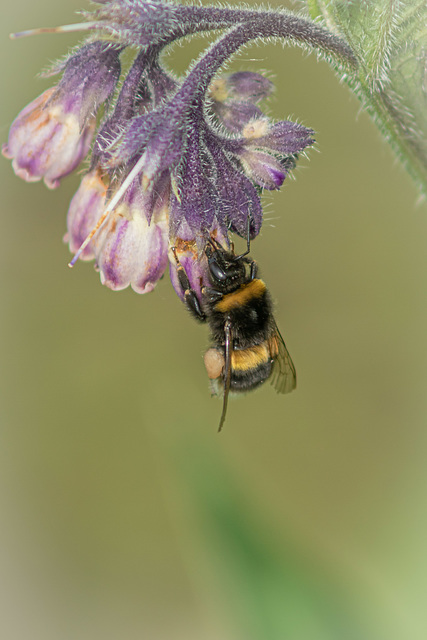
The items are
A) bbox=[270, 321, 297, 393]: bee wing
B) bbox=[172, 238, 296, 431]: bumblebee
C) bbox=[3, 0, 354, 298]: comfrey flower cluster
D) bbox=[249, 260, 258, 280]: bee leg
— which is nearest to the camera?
bbox=[3, 0, 354, 298]: comfrey flower cluster

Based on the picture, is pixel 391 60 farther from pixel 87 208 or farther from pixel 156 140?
pixel 87 208

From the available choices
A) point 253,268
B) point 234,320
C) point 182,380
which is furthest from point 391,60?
point 182,380

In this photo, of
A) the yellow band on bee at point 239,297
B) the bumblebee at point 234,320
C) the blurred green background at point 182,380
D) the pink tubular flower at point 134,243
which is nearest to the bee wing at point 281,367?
the bumblebee at point 234,320

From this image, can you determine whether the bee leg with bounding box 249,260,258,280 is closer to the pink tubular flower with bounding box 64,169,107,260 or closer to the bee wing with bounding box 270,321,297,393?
the bee wing with bounding box 270,321,297,393

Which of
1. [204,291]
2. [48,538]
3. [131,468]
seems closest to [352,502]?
[131,468]

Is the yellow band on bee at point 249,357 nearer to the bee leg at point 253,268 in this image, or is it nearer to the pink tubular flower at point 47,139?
the bee leg at point 253,268

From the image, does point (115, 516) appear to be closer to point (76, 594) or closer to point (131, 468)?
point (131, 468)

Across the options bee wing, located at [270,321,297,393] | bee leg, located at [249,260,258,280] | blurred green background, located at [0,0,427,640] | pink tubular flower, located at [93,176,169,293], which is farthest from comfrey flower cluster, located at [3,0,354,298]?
blurred green background, located at [0,0,427,640]
